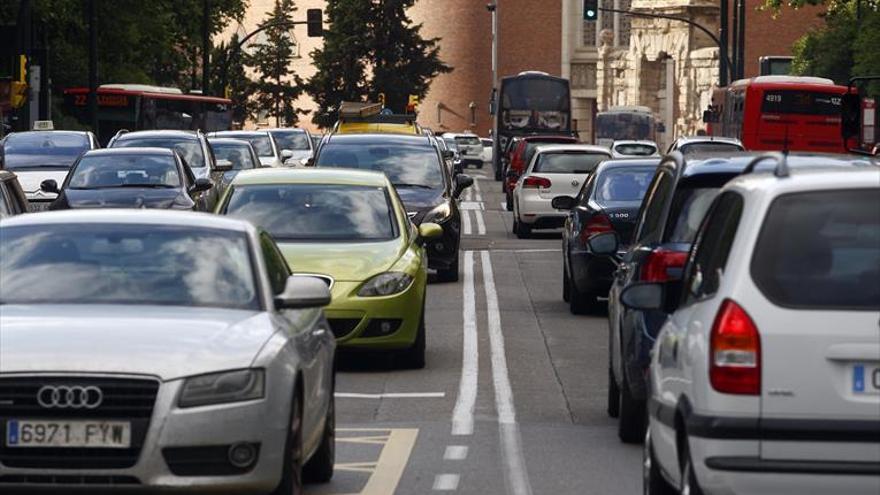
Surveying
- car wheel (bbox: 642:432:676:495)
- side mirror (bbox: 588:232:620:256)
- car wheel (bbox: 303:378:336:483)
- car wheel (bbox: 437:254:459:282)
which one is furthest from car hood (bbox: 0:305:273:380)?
car wheel (bbox: 437:254:459:282)

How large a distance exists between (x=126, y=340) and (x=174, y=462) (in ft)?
1.84

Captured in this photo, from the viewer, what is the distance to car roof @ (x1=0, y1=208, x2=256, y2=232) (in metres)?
11.0

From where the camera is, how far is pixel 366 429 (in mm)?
14234

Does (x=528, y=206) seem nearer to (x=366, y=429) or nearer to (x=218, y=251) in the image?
(x=366, y=429)

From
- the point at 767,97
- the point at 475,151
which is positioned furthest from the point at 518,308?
the point at 475,151

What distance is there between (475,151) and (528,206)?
7289 cm

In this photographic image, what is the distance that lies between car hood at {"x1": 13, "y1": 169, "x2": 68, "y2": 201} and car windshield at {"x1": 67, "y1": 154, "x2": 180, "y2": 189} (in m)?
2.16

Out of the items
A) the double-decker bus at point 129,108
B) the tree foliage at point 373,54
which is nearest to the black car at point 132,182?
the double-decker bus at point 129,108

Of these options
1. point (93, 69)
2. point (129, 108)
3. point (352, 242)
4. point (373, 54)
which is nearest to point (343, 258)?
point (352, 242)

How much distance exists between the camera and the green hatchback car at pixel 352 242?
17.5 meters

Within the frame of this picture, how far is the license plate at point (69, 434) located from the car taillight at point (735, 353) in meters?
2.48

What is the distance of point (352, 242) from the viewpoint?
18219 mm

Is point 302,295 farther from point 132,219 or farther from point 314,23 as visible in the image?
point 314,23

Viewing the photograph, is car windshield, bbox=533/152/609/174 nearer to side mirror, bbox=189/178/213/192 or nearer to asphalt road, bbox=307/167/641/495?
side mirror, bbox=189/178/213/192
